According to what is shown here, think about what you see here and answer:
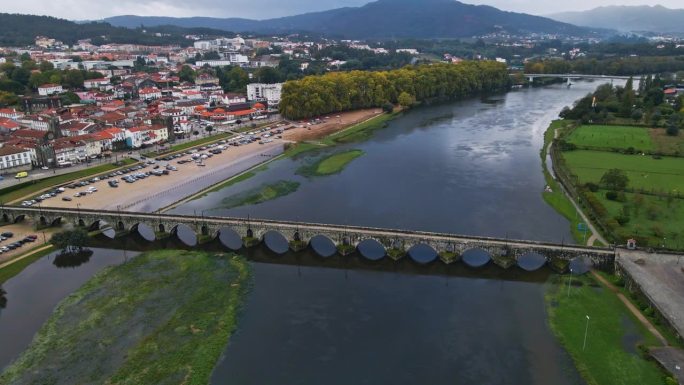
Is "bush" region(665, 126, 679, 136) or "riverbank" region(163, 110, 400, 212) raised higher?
"bush" region(665, 126, 679, 136)

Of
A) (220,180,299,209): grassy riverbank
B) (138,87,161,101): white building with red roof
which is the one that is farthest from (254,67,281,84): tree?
(220,180,299,209): grassy riverbank

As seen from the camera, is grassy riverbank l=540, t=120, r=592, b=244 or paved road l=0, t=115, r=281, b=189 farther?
paved road l=0, t=115, r=281, b=189

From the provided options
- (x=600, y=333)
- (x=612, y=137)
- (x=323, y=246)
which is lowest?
(x=600, y=333)

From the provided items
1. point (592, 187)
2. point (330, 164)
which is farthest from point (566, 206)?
point (330, 164)

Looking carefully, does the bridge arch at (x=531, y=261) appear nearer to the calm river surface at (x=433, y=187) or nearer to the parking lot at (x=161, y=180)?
the calm river surface at (x=433, y=187)

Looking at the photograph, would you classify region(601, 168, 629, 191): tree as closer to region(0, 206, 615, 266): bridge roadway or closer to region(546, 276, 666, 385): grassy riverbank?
region(0, 206, 615, 266): bridge roadway

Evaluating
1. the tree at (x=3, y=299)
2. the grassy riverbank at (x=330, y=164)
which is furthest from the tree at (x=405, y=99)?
the tree at (x=3, y=299)

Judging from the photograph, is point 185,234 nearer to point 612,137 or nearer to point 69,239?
A: point 69,239

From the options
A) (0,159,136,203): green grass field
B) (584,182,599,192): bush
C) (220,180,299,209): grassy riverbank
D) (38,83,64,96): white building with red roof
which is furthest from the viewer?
(38,83,64,96): white building with red roof
